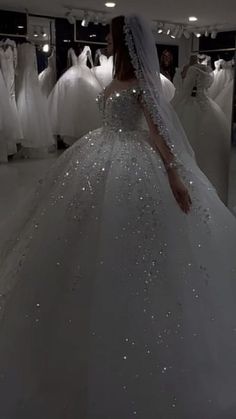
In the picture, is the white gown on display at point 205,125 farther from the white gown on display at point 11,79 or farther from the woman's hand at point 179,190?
the white gown on display at point 11,79

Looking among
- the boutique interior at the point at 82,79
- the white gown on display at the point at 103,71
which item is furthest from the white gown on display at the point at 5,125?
the white gown on display at the point at 103,71

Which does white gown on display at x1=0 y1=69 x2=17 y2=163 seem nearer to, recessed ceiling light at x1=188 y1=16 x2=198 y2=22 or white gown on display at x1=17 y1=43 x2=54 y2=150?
white gown on display at x1=17 y1=43 x2=54 y2=150

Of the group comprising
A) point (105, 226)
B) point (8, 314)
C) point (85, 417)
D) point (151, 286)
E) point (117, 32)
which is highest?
point (117, 32)

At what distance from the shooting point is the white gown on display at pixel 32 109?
4.28m

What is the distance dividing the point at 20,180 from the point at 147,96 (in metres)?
2.81

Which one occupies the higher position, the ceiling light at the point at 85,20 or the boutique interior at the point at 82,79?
the ceiling light at the point at 85,20

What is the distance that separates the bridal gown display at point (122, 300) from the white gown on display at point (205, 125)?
132 centimetres

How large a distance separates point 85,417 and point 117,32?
1089 mm

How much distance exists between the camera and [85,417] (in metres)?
1.12

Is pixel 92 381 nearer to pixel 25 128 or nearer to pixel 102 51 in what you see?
pixel 102 51

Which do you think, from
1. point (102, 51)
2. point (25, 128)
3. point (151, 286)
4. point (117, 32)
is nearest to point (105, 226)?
point (151, 286)

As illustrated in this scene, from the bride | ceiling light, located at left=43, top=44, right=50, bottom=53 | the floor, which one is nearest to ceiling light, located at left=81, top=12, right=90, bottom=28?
ceiling light, located at left=43, top=44, right=50, bottom=53

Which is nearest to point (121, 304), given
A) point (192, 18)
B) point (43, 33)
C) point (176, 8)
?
point (192, 18)

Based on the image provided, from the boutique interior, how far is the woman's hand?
1.31 m
